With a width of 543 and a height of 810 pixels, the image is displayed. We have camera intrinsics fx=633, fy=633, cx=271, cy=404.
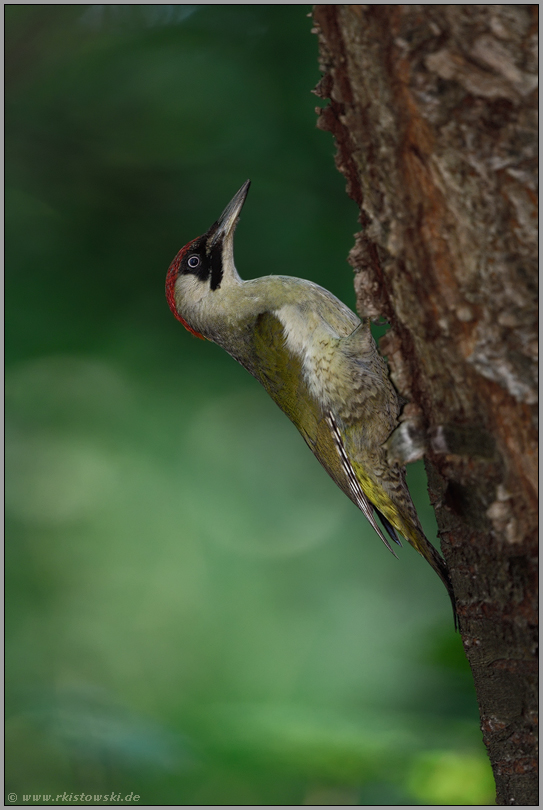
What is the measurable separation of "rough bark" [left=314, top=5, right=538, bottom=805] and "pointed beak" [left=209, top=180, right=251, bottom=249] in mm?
1099

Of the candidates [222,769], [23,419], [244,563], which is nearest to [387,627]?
[244,563]

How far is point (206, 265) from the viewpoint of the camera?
7.69 feet

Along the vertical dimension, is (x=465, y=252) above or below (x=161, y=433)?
above

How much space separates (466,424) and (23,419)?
7.83ft

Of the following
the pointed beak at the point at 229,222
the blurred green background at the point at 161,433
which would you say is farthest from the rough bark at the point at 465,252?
the blurred green background at the point at 161,433

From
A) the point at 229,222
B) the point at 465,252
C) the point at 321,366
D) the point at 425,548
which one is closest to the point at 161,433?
the point at 229,222

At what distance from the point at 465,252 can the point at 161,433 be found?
7.34 feet

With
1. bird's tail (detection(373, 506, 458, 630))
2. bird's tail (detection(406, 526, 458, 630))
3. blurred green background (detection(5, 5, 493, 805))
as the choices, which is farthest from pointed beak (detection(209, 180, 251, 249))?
bird's tail (detection(406, 526, 458, 630))

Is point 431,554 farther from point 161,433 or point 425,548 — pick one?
point 161,433

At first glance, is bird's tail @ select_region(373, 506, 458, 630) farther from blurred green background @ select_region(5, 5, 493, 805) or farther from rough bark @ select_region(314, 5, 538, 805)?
blurred green background @ select_region(5, 5, 493, 805)

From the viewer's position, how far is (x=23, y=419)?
2.89 metres

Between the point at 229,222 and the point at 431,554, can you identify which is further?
the point at 229,222

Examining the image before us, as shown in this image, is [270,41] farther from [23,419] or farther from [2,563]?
[2,563]

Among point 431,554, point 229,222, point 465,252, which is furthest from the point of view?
point 229,222
